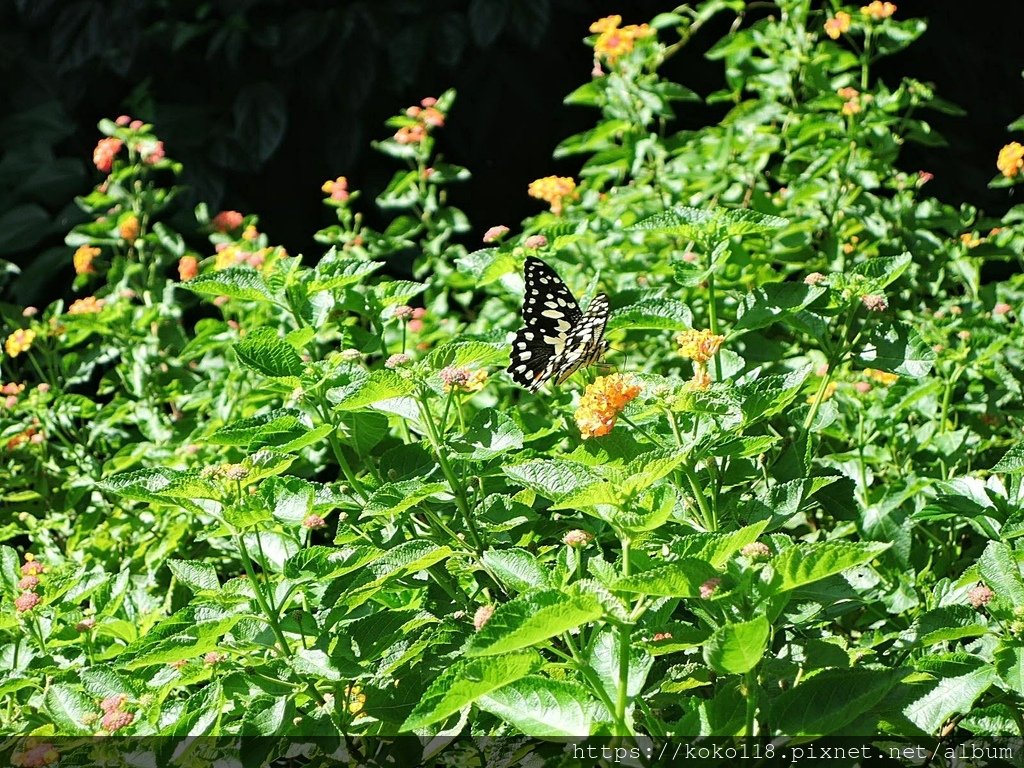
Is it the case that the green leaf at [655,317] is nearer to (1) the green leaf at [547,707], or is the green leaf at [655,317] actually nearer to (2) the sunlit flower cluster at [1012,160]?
(1) the green leaf at [547,707]

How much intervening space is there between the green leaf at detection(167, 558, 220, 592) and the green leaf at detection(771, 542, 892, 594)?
910 millimetres

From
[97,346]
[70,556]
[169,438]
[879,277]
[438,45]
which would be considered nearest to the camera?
[879,277]

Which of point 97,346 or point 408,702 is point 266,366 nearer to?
point 408,702

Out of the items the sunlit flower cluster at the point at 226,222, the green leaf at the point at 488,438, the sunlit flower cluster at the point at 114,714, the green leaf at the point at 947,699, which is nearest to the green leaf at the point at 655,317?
the green leaf at the point at 488,438

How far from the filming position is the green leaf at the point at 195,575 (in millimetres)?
1820

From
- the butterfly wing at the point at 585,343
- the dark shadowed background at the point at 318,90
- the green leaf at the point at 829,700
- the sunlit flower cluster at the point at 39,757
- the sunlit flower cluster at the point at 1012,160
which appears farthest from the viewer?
the dark shadowed background at the point at 318,90

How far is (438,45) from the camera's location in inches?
176

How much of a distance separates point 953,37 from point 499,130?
188cm

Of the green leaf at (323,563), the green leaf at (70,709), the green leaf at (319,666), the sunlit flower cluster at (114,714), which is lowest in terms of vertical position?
the green leaf at (70,709)

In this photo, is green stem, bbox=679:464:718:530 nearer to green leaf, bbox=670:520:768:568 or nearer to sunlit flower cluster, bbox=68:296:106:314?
green leaf, bbox=670:520:768:568

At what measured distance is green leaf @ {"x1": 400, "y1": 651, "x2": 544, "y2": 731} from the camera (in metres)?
1.27

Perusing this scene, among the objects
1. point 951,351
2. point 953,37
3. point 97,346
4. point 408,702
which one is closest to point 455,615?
point 408,702

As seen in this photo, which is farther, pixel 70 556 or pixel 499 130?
pixel 499 130

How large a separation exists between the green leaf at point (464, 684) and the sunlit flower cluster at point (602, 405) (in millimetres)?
393
